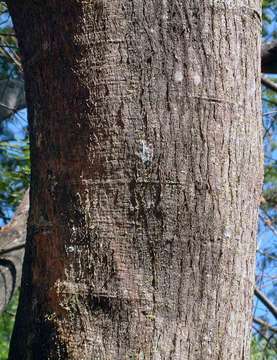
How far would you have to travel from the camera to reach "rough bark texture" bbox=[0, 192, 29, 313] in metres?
3.99

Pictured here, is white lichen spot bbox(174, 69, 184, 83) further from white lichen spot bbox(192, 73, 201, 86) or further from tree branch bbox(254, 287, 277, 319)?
tree branch bbox(254, 287, 277, 319)

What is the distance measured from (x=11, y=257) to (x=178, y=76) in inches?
112

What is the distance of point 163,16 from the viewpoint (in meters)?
1.35

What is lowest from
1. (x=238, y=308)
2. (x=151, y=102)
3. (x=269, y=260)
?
(x=269, y=260)

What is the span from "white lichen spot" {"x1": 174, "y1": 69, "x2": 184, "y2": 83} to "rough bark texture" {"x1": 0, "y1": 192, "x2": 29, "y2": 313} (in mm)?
2781

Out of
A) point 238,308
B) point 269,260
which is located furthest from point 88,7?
point 269,260

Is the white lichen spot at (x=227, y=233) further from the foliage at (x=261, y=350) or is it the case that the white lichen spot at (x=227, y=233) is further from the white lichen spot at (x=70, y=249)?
the foliage at (x=261, y=350)

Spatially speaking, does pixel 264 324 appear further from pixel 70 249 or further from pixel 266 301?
pixel 70 249

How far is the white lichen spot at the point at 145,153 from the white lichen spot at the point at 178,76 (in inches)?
4.9

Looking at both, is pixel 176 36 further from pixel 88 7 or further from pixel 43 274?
pixel 43 274

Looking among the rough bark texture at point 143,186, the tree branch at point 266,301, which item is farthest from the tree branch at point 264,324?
the rough bark texture at point 143,186

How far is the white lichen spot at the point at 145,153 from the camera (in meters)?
1.30

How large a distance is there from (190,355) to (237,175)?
325 mm

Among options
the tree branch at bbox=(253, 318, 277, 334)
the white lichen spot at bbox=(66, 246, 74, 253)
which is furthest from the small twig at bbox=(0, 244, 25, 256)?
the white lichen spot at bbox=(66, 246, 74, 253)
